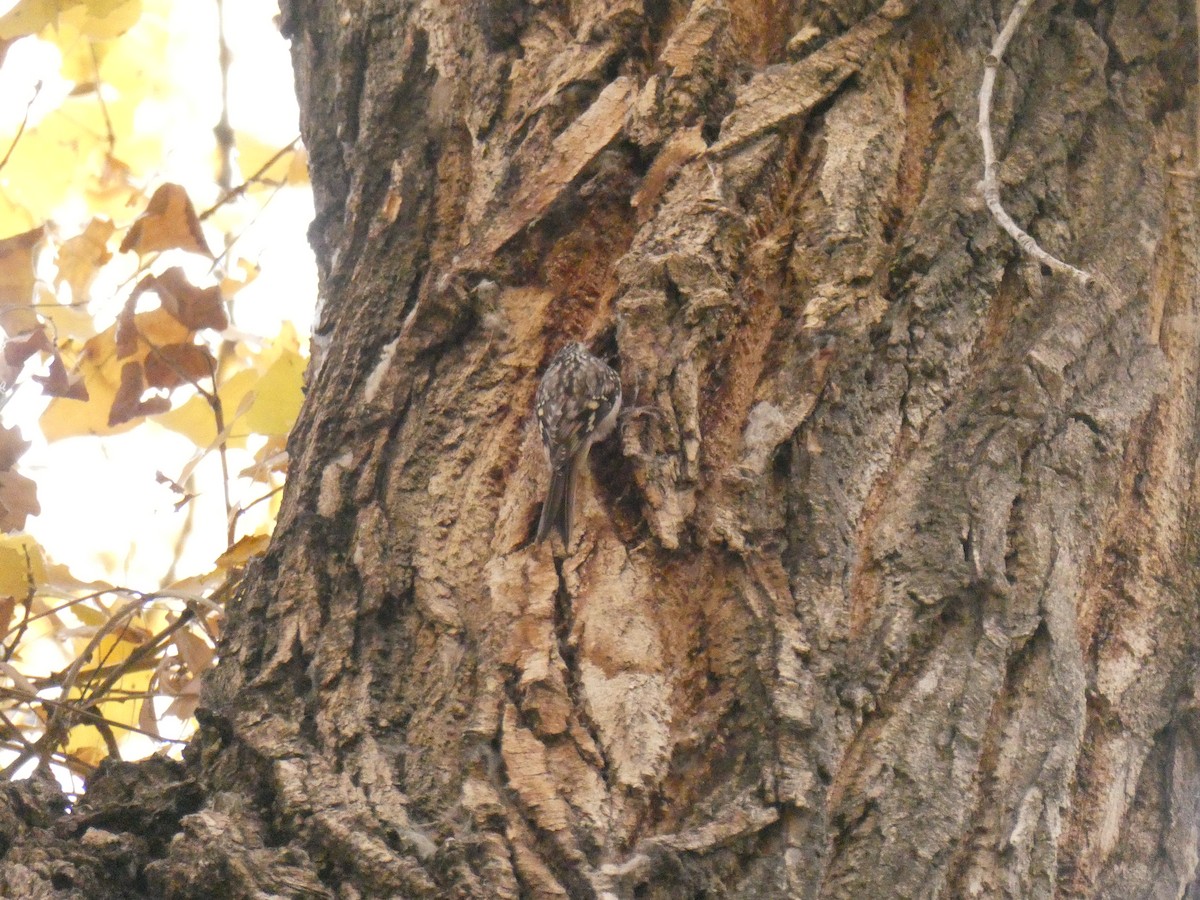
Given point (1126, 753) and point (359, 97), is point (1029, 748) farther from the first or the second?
point (359, 97)

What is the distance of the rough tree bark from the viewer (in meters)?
1.39

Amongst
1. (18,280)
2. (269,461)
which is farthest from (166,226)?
(269,461)

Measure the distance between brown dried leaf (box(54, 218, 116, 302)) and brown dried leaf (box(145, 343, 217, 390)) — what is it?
29cm

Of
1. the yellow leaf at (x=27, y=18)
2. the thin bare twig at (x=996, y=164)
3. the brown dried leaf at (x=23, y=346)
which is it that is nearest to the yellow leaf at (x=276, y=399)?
the brown dried leaf at (x=23, y=346)

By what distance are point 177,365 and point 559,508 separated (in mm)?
933

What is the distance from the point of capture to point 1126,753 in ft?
5.20

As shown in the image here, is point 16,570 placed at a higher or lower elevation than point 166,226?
lower

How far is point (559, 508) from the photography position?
1.66 m

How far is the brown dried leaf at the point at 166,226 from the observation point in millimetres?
2207

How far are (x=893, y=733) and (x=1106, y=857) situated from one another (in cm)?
33

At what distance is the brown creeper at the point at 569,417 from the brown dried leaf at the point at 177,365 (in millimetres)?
712

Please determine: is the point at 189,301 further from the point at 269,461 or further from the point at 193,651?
the point at 193,651

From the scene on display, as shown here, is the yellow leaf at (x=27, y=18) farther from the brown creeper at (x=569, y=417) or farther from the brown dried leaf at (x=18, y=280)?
the brown creeper at (x=569, y=417)

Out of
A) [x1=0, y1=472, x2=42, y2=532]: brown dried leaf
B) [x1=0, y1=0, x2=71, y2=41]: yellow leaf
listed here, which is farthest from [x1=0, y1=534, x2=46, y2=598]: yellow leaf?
[x1=0, y1=0, x2=71, y2=41]: yellow leaf
